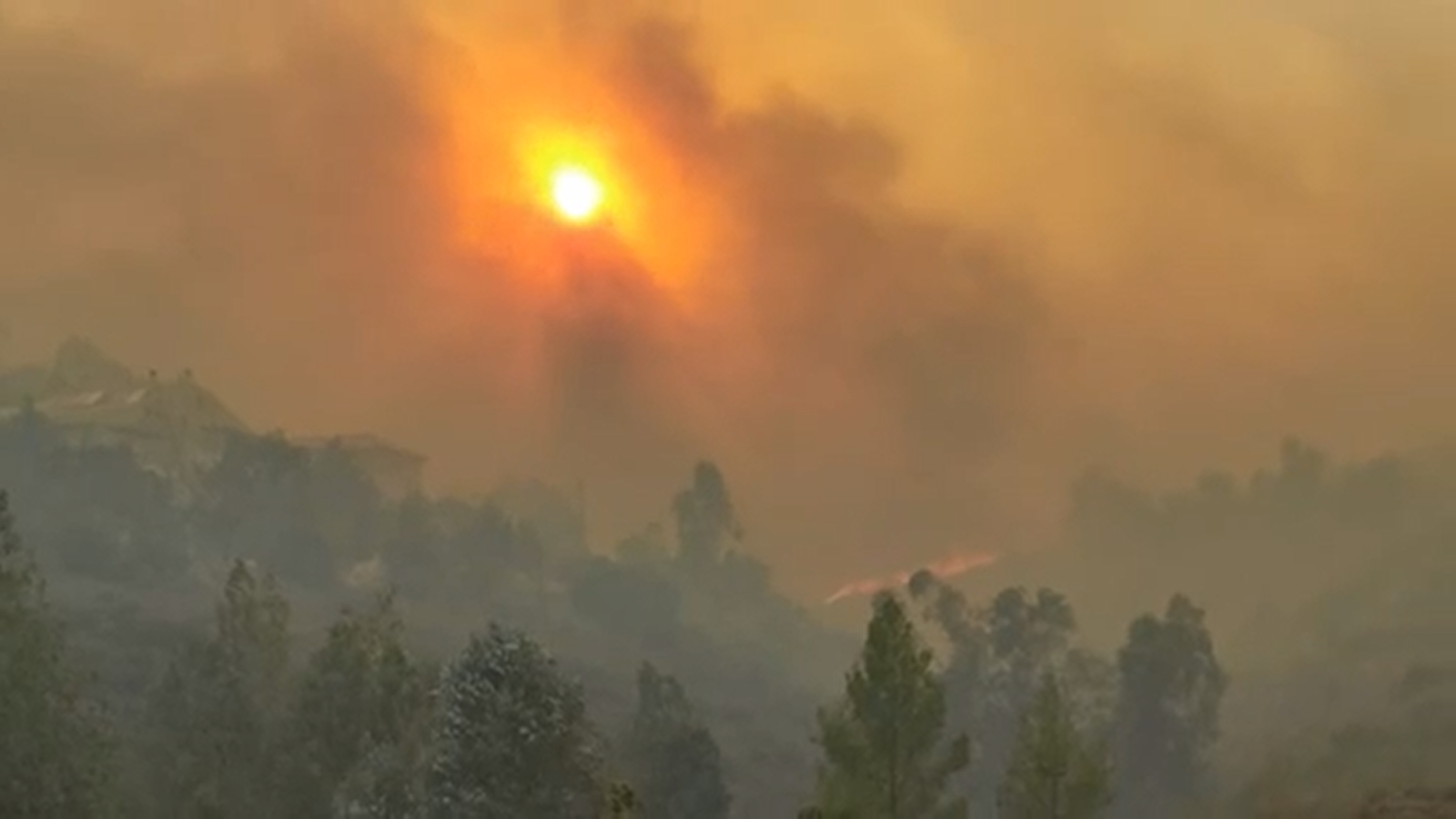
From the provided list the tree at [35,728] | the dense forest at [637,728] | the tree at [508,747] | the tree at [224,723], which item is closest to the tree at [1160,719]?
the dense forest at [637,728]

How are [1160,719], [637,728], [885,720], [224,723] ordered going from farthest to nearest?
[1160,719] < [637,728] < [224,723] < [885,720]

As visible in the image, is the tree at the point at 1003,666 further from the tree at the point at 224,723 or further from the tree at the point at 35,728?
the tree at the point at 35,728

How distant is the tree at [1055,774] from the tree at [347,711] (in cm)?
2878

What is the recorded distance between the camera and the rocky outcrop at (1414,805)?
173 ft

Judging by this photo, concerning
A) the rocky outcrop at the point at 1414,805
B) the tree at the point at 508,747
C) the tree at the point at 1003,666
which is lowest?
the rocky outcrop at the point at 1414,805

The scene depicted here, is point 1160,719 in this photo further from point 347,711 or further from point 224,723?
point 224,723

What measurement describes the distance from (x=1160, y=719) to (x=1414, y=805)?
234 feet

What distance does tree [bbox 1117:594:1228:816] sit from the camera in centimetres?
12344

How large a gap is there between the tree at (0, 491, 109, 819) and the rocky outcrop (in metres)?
50.9

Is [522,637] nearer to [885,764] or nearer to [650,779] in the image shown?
[885,764]

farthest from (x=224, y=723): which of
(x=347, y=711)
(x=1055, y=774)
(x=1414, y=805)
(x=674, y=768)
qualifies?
(x=1414, y=805)

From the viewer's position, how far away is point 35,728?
51.6 meters

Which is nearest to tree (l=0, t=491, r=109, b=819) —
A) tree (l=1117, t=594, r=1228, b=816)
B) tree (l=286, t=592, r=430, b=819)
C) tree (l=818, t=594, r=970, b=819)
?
tree (l=286, t=592, r=430, b=819)

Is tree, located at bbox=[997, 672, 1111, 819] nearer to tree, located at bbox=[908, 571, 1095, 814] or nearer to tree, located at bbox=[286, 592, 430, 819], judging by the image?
tree, located at bbox=[286, 592, 430, 819]
